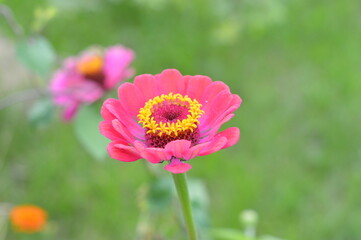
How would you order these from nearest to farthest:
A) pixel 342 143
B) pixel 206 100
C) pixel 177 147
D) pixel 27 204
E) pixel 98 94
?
pixel 177 147
pixel 206 100
pixel 98 94
pixel 27 204
pixel 342 143

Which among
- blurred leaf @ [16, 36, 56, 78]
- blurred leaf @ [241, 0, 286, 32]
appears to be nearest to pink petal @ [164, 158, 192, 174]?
blurred leaf @ [16, 36, 56, 78]

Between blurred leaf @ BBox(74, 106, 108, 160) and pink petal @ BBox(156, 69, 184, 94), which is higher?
blurred leaf @ BBox(74, 106, 108, 160)

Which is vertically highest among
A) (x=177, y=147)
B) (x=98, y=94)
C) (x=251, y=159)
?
(x=251, y=159)

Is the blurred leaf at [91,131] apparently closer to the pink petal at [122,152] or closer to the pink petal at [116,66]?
the pink petal at [116,66]

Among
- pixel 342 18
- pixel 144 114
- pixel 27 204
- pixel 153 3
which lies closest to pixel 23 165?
pixel 27 204

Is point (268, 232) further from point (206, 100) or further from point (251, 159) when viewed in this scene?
point (206, 100)

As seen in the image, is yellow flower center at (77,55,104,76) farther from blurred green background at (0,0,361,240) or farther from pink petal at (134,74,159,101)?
pink petal at (134,74,159,101)
